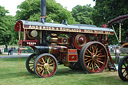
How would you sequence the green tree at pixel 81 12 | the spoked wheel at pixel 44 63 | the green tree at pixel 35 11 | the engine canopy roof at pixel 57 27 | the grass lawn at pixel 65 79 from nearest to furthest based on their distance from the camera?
the grass lawn at pixel 65 79, the spoked wheel at pixel 44 63, the engine canopy roof at pixel 57 27, the green tree at pixel 35 11, the green tree at pixel 81 12

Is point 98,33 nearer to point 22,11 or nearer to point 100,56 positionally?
point 100,56

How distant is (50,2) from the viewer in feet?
68.4

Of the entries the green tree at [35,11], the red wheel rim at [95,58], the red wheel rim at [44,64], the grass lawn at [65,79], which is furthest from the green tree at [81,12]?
the red wheel rim at [44,64]

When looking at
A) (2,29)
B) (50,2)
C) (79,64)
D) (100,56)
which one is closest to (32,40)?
(79,64)

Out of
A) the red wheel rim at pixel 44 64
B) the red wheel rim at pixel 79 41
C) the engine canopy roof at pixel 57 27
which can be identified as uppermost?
the engine canopy roof at pixel 57 27

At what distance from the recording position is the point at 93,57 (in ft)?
28.4

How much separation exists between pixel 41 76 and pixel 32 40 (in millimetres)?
1674

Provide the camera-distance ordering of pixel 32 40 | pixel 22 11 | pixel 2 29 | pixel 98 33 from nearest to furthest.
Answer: pixel 32 40, pixel 98 33, pixel 22 11, pixel 2 29

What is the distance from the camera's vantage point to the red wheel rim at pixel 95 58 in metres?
8.64

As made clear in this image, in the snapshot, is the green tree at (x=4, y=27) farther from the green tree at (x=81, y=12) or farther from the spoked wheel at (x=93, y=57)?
the spoked wheel at (x=93, y=57)

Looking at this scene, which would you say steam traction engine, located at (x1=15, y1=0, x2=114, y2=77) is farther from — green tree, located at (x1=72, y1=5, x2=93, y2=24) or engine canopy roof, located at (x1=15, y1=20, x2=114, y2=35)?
green tree, located at (x1=72, y1=5, x2=93, y2=24)

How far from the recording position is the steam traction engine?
761cm

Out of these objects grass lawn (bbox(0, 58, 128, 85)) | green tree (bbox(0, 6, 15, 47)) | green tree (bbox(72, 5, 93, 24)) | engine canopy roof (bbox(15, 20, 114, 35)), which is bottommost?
grass lawn (bbox(0, 58, 128, 85))

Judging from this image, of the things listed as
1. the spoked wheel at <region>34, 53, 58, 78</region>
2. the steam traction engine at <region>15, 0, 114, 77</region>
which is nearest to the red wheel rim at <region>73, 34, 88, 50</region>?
the steam traction engine at <region>15, 0, 114, 77</region>
